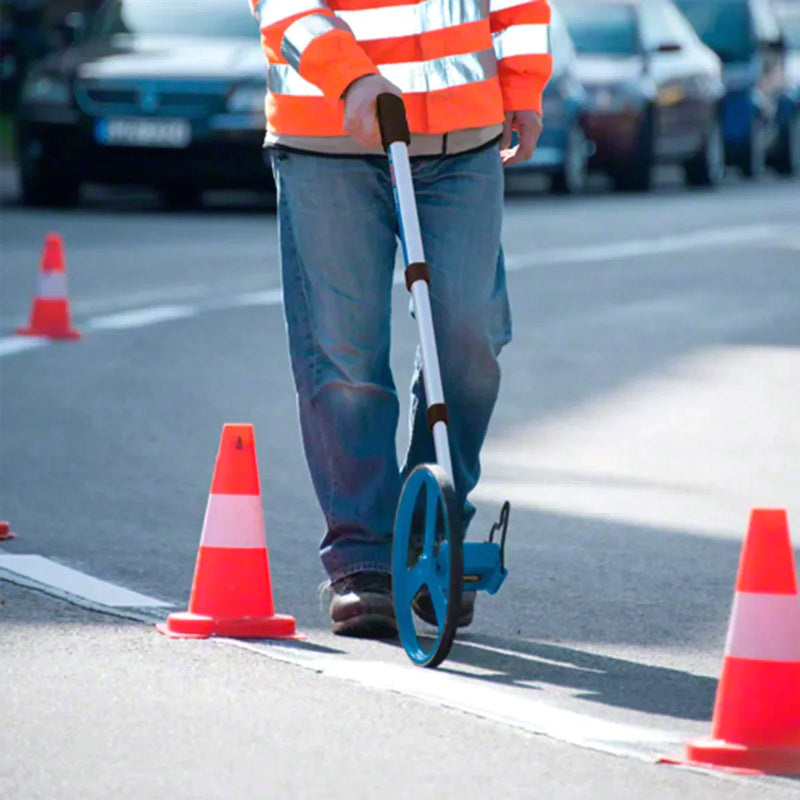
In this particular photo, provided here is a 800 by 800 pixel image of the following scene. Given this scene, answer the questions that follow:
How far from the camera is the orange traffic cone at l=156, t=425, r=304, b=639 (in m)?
5.30

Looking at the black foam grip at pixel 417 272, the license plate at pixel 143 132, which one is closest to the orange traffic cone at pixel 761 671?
the black foam grip at pixel 417 272

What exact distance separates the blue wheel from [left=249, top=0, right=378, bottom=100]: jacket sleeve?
2.65ft

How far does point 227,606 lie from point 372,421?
1.70 ft

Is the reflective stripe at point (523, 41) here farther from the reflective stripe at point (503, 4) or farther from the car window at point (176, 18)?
the car window at point (176, 18)

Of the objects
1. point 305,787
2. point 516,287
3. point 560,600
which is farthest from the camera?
point 516,287

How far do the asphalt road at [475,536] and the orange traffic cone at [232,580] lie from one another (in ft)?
0.33

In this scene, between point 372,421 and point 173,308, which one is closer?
point 372,421

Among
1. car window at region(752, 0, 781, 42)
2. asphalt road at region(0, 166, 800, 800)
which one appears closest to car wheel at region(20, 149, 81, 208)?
asphalt road at region(0, 166, 800, 800)

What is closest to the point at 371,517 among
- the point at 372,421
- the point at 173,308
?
the point at 372,421

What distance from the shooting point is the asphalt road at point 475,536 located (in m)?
4.32

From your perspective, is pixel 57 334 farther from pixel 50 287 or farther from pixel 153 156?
pixel 153 156

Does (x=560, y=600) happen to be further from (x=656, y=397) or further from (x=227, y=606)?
(x=656, y=397)

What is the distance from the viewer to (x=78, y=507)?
23.3 feet

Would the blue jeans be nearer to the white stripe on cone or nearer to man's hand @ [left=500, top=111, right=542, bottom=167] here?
man's hand @ [left=500, top=111, right=542, bottom=167]
